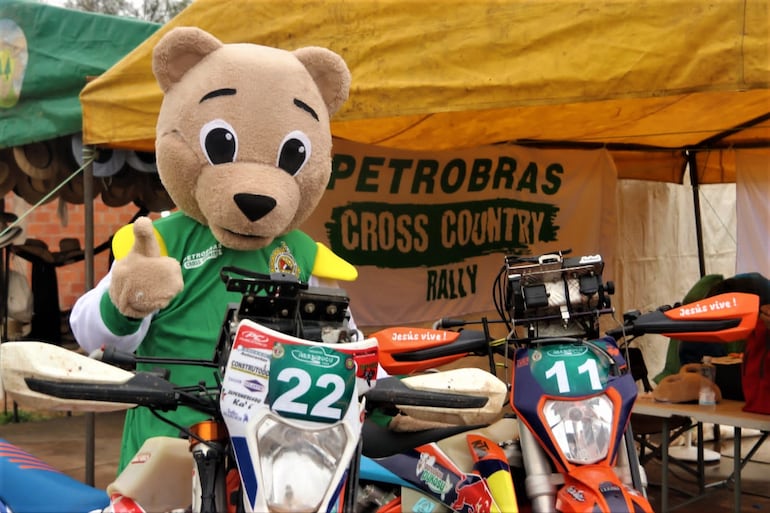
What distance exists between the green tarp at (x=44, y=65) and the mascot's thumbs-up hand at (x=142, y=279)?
11.1 feet

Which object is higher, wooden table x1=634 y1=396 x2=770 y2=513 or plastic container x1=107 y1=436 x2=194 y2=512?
plastic container x1=107 y1=436 x2=194 y2=512

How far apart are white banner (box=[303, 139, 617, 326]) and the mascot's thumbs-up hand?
290cm

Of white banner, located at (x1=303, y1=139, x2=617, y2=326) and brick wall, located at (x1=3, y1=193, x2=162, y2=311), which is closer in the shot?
white banner, located at (x1=303, y1=139, x2=617, y2=326)

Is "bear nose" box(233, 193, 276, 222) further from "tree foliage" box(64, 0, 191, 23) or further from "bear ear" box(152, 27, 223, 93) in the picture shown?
"tree foliage" box(64, 0, 191, 23)

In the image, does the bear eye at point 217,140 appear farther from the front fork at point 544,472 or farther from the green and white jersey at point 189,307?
the front fork at point 544,472

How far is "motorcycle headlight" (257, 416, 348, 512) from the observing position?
143 centimetres

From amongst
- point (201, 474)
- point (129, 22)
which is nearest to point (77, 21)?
point (129, 22)

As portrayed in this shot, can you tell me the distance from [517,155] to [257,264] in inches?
146

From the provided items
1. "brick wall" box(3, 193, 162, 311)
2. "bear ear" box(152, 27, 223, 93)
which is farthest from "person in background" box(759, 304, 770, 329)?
"brick wall" box(3, 193, 162, 311)

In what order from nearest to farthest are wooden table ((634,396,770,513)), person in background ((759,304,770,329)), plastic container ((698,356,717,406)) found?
wooden table ((634,396,770,513))
person in background ((759,304,770,329))
plastic container ((698,356,717,406))

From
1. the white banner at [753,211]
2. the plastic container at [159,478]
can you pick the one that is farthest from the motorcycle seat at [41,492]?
the white banner at [753,211]

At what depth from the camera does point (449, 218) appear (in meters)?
5.65

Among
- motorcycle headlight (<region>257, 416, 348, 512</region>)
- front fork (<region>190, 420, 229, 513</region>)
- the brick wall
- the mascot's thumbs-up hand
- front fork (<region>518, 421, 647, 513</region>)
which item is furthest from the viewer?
the brick wall

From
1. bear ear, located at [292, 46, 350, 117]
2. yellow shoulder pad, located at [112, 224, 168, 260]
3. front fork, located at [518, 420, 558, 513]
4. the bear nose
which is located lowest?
front fork, located at [518, 420, 558, 513]
